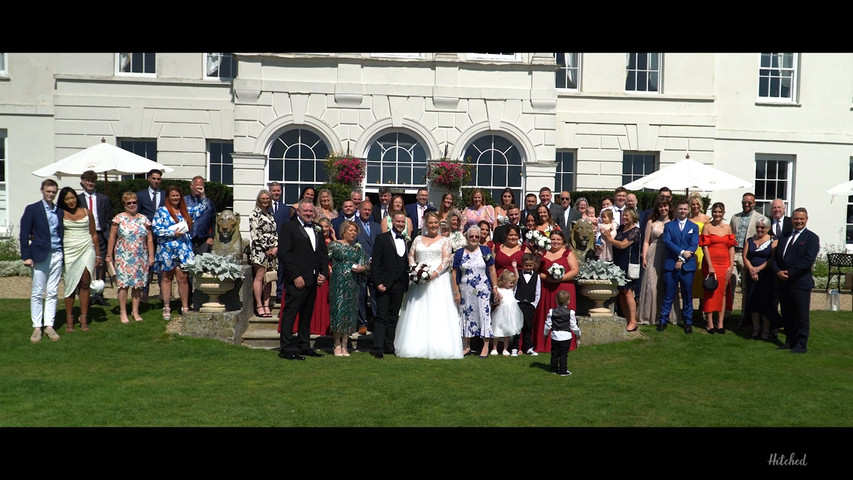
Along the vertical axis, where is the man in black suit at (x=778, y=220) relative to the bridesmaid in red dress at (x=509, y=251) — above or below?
above

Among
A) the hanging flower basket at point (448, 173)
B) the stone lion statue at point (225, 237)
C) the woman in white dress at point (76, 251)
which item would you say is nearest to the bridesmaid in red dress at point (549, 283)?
the stone lion statue at point (225, 237)

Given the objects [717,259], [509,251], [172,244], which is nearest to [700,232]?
[717,259]

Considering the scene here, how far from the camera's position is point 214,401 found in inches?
275

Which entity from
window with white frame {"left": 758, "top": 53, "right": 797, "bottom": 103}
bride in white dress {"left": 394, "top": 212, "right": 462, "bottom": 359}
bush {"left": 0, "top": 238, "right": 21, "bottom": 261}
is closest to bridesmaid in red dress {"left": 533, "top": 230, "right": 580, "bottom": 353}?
bride in white dress {"left": 394, "top": 212, "right": 462, "bottom": 359}

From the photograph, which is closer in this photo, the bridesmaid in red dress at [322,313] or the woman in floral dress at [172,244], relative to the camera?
the bridesmaid in red dress at [322,313]

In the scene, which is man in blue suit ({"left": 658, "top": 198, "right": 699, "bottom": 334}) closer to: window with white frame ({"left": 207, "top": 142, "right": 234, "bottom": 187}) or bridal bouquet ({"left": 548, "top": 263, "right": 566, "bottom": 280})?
bridal bouquet ({"left": 548, "top": 263, "right": 566, "bottom": 280})

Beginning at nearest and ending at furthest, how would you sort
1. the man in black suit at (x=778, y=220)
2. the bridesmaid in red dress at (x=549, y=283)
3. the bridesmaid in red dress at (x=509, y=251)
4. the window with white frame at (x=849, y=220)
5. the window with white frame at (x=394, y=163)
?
1. the bridesmaid in red dress at (x=509, y=251)
2. the bridesmaid in red dress at (x=549, y=283)
3. the man in black suit at (x=778, y=220)
4. the window with white frame at (x=394, y=163)
5. the window with white frame at (x=849, y=220)

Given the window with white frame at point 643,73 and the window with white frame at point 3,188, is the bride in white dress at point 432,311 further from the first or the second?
the window with white frame at point 3,188

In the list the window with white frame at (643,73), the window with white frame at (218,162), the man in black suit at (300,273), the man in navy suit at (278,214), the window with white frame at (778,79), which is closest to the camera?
the man in black suit at (300,273)

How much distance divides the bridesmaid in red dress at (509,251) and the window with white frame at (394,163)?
735 centimetres

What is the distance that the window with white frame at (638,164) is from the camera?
755 inches

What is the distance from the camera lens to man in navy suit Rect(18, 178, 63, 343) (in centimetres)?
909

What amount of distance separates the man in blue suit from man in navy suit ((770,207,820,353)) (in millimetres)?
1108

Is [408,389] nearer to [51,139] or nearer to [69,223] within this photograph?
[69,223]
